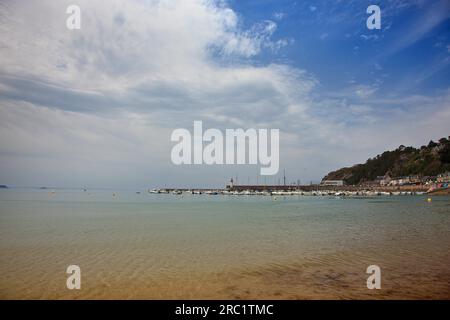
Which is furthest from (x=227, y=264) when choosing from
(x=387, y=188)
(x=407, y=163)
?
(x=407, y=163)

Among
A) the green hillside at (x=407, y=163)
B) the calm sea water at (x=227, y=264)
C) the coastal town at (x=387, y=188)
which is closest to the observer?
the calm sea water at (x=227, y=264)

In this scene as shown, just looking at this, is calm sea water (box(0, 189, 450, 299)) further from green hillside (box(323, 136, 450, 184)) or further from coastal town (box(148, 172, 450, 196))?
green hillside (box(323, 136, 450, 184))

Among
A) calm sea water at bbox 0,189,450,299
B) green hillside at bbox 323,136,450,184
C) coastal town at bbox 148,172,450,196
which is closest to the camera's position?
calm sea water at bbox 0,189,450,299

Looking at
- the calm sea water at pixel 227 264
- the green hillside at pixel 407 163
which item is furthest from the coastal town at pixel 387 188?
the calm sea water at pixel 227 264

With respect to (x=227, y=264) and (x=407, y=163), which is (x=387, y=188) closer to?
(x=407, y=163)

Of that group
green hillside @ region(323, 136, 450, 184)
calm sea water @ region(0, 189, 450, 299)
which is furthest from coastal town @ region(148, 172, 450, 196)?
calm sea water @ region(0, 189, 450, 299)

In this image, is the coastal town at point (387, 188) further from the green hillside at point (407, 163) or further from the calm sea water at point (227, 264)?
the calm sea water at point (227, 264)

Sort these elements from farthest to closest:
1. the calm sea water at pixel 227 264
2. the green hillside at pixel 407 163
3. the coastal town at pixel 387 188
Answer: the green hillside at pixel 407 163 < the coastal town at pixel 387 188 < the calm sea water at pixel 227 264

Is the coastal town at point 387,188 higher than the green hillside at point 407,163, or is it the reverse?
the green hillside at point 407,163

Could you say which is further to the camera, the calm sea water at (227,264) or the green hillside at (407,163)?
the green hillside at (407,163)
